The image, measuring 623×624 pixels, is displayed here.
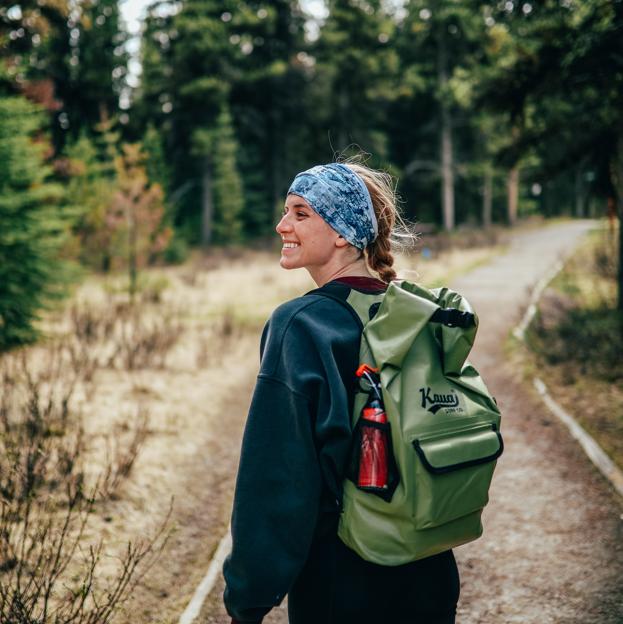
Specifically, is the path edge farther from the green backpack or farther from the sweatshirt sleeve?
the sweatshirt sleeve

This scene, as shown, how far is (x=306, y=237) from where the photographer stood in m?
1.75

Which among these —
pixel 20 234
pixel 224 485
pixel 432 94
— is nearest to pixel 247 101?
pixel 432 94

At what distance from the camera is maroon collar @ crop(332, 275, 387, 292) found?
1.72 metres

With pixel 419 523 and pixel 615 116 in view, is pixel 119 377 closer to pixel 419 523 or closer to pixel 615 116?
pixel 419 523

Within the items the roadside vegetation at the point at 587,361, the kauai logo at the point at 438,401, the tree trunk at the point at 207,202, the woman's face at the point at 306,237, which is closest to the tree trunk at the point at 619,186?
the roadside vegetation at the point at 587,361

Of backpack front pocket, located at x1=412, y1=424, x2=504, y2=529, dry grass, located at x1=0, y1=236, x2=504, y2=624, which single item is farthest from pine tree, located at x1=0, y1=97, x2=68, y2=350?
backpack front pocket, located at x1=412, y1=424, x2=504, y2=529

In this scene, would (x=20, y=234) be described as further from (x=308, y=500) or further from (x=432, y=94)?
(x=432, y=94)

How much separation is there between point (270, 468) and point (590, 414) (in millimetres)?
5674

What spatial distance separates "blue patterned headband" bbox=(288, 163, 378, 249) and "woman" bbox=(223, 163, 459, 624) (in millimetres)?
181

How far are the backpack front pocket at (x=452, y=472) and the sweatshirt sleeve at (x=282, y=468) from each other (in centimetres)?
22

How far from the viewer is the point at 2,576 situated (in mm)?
3500

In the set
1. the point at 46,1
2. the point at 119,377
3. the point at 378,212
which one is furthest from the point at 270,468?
the point at 46,1

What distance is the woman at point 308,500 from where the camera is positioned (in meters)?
1.51

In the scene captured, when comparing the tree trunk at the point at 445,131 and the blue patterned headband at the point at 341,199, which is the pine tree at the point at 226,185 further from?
the blue patterned headband at the point at 341,199
